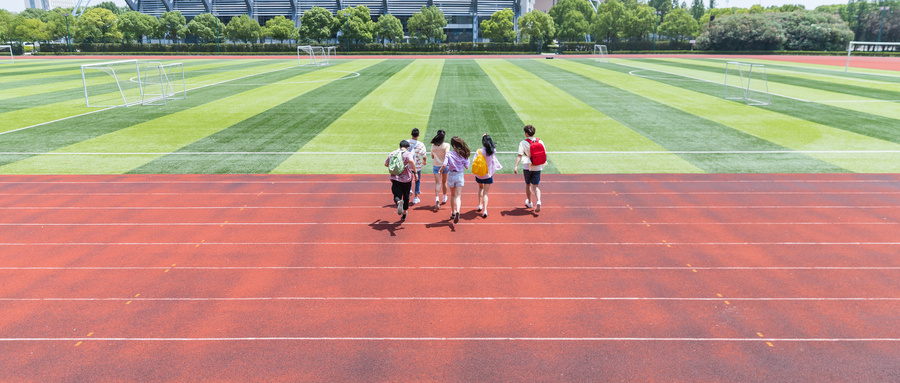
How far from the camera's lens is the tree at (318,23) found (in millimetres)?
91688

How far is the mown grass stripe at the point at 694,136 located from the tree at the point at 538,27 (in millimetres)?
63707

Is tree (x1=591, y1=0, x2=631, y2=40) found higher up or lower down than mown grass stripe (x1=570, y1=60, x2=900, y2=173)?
higher up

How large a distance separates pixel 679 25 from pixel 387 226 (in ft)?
354

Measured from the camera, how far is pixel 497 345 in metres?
6.20

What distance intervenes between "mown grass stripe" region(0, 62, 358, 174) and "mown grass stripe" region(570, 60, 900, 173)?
19.2 metres

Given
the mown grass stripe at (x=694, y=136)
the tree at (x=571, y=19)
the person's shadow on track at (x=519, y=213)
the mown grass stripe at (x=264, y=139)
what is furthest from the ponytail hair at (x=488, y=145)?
the tree at (x=571, y=19)

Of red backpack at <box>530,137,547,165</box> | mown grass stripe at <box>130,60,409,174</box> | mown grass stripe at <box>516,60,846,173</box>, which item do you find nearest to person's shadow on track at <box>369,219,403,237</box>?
red backpack at <box>530,137,547,165</box>

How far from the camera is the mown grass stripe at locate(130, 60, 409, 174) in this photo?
14289 mm

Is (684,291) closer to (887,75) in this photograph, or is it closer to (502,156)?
(502,156)

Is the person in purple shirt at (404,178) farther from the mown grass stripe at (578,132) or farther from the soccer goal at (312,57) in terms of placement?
the soccer goal at (312,57)

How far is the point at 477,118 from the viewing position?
842 inches

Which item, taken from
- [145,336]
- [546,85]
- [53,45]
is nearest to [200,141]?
[145,336]

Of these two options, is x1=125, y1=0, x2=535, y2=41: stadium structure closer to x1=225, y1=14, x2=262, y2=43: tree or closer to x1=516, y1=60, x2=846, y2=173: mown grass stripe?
x1=225, y1=14, x2=262, y2=43: tree

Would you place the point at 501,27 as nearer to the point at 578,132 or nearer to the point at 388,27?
the point at 388,27
